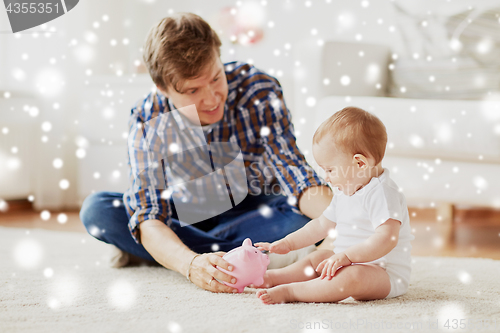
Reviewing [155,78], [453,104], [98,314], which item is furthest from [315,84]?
[98,314]

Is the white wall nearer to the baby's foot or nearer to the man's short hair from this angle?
the man's short hair

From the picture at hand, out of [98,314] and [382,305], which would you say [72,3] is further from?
[382,305]

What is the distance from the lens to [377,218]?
70 centimetres

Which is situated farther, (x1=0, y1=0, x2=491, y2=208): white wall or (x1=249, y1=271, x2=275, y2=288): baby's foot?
(x1=0, y1=0, x2=491, y2=208): white wall

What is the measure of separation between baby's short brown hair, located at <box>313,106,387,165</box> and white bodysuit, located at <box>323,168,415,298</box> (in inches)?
2.1

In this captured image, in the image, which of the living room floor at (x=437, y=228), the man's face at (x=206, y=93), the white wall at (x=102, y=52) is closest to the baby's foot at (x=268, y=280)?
the man's face at (x=206, y=93)

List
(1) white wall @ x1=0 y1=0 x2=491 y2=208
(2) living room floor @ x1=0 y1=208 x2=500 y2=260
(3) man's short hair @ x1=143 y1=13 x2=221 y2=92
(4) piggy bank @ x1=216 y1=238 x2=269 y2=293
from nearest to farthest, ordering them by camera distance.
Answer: (4) piggy bank @ x1=216 y1=238 x2=269 y2=293, (3) man's short hair @ x1=143 y1=13 x2=221 y2=92, (2) living room floor @ x1=0 y1=208 x2=500 y2=260, (1) white wall @ x1=0 y1=0 x2=491 y2=208

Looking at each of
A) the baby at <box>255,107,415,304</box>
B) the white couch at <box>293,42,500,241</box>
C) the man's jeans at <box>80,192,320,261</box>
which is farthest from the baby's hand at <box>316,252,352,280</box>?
the white couch at <box>293,42,500,241</box>

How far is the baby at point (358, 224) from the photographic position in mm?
694

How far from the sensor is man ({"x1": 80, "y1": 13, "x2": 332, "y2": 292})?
885 millimetres

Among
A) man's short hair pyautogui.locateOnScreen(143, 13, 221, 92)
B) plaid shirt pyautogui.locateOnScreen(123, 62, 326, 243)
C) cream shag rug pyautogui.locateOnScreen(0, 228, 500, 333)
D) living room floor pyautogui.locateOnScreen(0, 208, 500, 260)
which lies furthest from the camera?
living room floor pyautogui.locateOnScreen(0, 208, 500, 260)

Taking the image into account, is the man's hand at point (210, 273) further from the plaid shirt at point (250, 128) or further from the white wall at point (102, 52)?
the white wall at point (102, 52)

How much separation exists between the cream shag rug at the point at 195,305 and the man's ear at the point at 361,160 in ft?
0.71

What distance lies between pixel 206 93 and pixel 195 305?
1.35 feet
